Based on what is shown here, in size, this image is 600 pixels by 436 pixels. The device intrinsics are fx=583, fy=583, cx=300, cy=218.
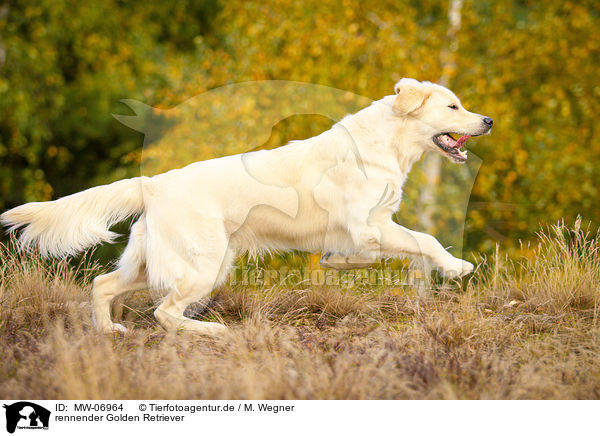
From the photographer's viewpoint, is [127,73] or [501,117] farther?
[127,73]

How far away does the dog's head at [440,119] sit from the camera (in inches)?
164

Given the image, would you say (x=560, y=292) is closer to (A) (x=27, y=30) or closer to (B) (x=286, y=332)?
(B) (x=286, y=332)

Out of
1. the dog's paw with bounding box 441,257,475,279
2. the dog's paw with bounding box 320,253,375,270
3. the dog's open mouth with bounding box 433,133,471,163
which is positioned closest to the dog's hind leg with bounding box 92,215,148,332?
the dog's paw with bounding box 320,253,375,270

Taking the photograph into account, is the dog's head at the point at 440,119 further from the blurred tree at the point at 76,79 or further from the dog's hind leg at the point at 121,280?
the blurred tree at the point at 76,79

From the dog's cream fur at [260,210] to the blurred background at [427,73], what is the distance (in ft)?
9.68

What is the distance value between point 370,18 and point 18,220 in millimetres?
6890

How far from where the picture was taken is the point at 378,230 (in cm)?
408

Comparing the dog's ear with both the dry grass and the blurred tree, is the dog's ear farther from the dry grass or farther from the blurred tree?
the blurred tree

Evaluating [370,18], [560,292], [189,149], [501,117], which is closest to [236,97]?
[189,149]
